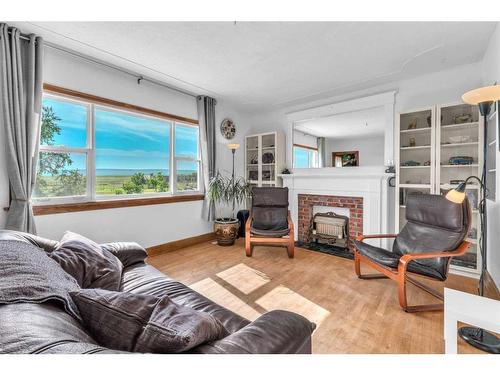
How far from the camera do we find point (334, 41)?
2348 mm

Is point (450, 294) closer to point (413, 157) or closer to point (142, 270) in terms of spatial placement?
point (142, 270)

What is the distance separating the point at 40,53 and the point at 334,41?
2.92 metres

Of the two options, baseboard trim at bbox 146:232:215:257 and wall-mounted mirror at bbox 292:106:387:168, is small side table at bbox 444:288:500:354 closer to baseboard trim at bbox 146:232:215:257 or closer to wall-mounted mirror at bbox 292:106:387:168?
wall-mounted mirror at bbox 292:106:387:168

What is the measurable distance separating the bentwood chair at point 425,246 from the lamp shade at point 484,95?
93 cm

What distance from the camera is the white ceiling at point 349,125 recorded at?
3479mm

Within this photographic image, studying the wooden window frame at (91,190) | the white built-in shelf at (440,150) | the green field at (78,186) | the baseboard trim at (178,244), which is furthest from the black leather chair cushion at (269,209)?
the white built-in shelf at (440,150)

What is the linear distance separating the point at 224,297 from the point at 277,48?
2583 millimetres

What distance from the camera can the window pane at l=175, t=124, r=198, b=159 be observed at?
12.7 ft

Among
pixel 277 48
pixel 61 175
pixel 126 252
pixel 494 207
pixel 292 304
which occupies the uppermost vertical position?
pixel 277 48

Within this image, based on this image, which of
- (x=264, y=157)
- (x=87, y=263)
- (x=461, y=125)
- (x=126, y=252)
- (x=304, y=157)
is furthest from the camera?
(x=264, y=157)

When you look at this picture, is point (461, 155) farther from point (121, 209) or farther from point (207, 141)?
point (121, 209)

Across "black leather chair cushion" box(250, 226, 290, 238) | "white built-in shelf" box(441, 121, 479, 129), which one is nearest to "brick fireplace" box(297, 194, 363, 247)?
"black leather chair cushion" box(250, 226, 290, 238)

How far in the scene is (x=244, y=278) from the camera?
2658 mm

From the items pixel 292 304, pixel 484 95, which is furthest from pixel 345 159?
pixel 292 304
